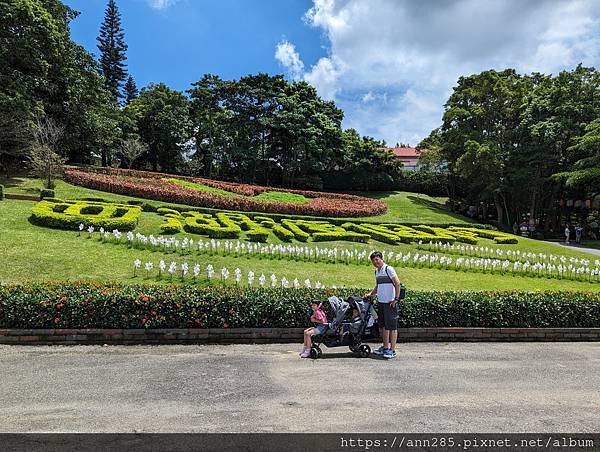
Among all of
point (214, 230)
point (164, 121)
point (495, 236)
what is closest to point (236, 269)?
point (214, 230)

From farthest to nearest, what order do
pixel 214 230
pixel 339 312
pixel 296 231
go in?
pixel 296 231 < pixel 214 230 < pixel 339 312

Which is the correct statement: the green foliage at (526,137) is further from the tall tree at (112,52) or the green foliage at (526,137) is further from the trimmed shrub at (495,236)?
the tall tree at (112,52)

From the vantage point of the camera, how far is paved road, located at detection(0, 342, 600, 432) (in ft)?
12.7

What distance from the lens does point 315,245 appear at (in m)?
15.8

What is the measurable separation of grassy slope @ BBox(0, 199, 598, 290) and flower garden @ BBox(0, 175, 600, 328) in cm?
4

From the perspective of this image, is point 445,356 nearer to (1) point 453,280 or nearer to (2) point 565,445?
(2) point 565,445

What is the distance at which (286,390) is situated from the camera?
15.5ft

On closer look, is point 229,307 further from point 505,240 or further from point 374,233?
point 505,240

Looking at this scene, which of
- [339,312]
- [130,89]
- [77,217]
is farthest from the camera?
[130,89]

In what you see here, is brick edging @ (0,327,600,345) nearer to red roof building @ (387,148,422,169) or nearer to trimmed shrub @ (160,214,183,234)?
trimmed shrub @ (160,214,183,234)

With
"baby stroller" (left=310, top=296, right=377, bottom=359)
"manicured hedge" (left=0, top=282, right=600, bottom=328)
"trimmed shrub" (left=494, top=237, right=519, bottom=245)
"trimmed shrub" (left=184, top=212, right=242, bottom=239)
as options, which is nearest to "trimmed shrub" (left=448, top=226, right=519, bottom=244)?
"trimmed shrub" (left=494, top=237, right=519, bottom=245)

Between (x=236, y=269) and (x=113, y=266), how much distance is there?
3.53 metres

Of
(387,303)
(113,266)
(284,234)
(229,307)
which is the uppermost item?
(284,234)

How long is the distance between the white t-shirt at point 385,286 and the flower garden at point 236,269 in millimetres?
1379
